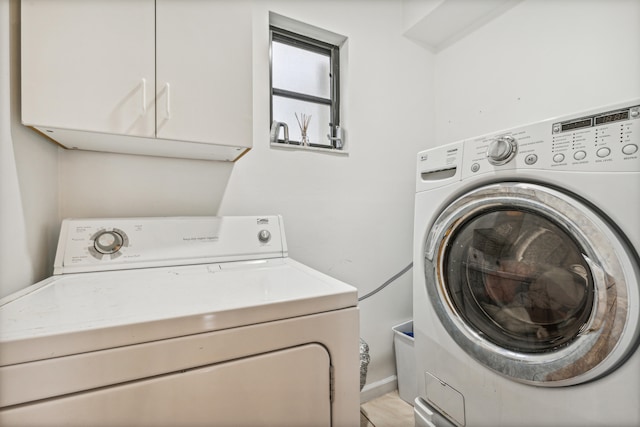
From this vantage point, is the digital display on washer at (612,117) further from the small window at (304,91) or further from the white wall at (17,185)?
the white wall at (17,185)

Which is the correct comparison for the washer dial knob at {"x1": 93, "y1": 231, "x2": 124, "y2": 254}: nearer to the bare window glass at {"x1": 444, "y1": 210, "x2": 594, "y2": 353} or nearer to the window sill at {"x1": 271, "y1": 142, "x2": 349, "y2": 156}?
the window sill at {"x1": 271, "y1": 142, "x2": 349, "y2": 156}

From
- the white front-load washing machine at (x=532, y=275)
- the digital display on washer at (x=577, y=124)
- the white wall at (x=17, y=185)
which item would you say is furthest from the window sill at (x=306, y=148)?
the digital display on washer at (x=577, y=124)

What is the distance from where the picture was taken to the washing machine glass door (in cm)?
66

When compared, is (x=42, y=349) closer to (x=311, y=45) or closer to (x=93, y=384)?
(x=93, y=384)

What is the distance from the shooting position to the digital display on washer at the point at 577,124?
72 cm

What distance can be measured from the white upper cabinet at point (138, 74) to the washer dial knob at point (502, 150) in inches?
32.7

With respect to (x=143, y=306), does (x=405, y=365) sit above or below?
below

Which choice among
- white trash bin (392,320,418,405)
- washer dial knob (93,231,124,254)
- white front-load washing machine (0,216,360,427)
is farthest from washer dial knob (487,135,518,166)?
washer dial knob (93,231,124,254)

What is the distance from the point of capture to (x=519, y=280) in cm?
91

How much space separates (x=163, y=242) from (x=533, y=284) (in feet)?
4.13

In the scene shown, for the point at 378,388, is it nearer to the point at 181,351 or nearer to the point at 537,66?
the point at 181,351

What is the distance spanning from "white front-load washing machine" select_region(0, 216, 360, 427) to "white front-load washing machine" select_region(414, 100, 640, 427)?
50 cm

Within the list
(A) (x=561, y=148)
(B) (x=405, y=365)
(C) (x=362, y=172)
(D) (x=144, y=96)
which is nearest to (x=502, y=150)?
(A) (x=561, y=148)

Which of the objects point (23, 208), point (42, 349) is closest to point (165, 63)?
point (23, 208)
